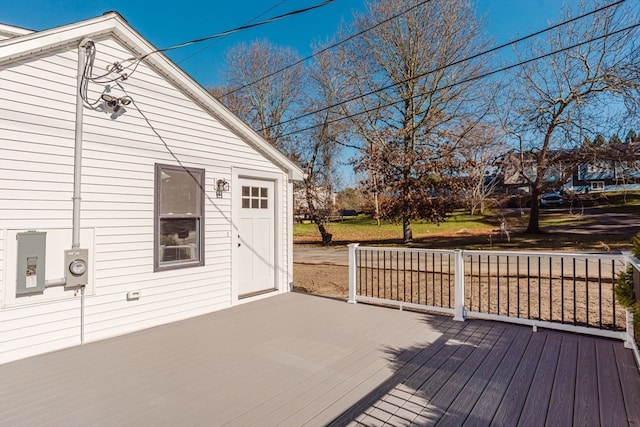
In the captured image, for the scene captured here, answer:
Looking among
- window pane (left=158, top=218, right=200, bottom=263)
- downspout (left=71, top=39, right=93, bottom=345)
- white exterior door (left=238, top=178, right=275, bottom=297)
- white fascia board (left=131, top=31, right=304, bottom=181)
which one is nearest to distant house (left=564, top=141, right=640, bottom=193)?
white fascia board (left=131, top=31, right=304, bottom=181)

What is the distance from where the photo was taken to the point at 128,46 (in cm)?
422

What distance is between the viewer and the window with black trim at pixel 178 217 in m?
4.43

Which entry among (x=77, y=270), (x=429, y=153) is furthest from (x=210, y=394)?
(x=429, y=153)

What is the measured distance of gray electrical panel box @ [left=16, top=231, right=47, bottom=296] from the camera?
330cm

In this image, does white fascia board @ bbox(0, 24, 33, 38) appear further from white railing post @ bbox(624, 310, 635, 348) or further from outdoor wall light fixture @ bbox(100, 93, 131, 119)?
white railing post @ bbox(624, 310, 635, 348)

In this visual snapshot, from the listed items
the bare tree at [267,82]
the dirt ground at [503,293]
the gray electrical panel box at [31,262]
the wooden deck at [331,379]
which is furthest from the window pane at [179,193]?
the bare tree at [267,82]

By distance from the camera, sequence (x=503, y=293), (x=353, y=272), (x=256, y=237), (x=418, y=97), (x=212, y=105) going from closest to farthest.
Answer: (x=212, y=105), (x=353, y=272), (x=256, y=237), (x=503, y=293), (x=418, y=97)

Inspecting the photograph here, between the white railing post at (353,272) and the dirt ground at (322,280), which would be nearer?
the white railing post at (353,272)

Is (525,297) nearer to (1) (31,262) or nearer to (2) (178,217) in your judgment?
(2) (178,217)

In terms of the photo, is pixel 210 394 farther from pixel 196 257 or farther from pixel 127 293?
pixel 196 257

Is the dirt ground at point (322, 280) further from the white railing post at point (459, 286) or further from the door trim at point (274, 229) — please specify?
the white railing post at point (459, 286)

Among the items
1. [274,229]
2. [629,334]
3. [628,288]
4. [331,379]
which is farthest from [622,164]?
[331,379]

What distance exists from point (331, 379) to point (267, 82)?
55.6ft

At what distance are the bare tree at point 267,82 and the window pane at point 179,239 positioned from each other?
507 inches
